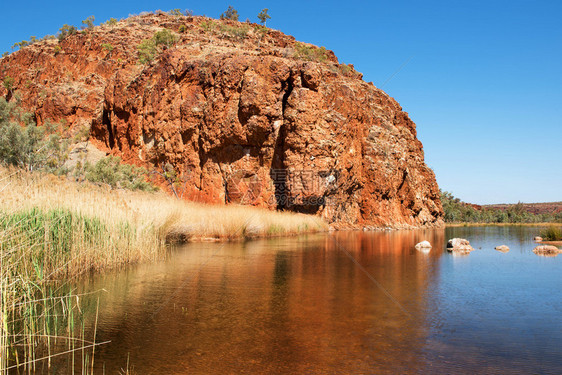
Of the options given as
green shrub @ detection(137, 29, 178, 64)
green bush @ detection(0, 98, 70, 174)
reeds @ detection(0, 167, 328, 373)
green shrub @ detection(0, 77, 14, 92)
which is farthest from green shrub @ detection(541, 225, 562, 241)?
green shrub @ detection(0, 77, 14, 92)

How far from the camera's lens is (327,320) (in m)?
6.48

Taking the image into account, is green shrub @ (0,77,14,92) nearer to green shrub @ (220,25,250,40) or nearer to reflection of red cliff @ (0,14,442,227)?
reflection of red cliff @ (0,14,442,227)

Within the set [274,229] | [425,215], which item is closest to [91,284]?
[274,229]

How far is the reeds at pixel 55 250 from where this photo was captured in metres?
5.14

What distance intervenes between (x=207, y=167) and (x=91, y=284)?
80.7 feet

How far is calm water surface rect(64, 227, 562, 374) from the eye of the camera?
4.83 m

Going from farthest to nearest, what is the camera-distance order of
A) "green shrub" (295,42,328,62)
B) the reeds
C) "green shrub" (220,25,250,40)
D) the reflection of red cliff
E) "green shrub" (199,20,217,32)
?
"green shrub" (199,20,217,32) → "green shrub" (220,25,250,40) → "green shrub" (295,42,328,62) → the reflection of red cliff → the reeds

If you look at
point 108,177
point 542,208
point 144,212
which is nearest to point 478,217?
point 542,208

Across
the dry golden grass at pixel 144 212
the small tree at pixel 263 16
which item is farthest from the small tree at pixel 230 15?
the dry golden grass at pixel 144 212

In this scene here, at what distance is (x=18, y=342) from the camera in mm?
5227

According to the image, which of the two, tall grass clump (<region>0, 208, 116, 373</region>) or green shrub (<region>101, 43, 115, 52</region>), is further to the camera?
green shrub (<region>101, 43, 115, 52</region>)

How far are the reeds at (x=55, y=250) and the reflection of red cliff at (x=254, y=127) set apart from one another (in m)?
15.1

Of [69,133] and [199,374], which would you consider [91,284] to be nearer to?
[199,374]

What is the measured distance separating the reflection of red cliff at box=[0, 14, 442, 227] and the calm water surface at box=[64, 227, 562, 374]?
20685 mm
